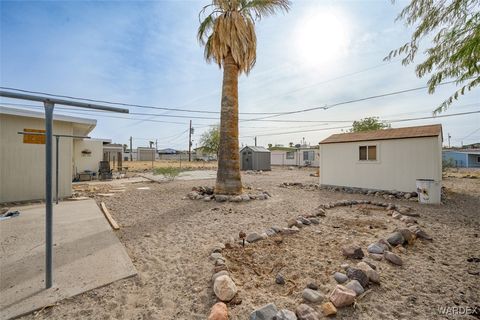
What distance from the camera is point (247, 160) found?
23250mm

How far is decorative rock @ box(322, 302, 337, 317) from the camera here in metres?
1.89

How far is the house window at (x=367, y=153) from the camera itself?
361 inches

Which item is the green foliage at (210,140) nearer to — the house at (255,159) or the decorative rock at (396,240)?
the house at (255,159)

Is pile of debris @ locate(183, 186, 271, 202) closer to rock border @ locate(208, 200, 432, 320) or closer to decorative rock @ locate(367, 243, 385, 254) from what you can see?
rock border @ locate(208, 200, 432, 320)

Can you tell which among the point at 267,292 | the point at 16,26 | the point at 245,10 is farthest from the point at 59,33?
the point at 267,292

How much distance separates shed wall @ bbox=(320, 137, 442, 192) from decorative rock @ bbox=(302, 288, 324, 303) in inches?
333

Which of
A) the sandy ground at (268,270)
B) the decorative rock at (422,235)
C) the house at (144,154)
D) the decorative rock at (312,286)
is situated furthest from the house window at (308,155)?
the house at (144,154)

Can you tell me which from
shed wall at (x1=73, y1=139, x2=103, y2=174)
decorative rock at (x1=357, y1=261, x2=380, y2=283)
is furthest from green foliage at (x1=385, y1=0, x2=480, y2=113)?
shed wall at (x1=73, y1=139, x2=103, y2=174)

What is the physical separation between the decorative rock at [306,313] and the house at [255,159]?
68.6ft

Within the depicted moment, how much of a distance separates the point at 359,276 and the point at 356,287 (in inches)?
7.0

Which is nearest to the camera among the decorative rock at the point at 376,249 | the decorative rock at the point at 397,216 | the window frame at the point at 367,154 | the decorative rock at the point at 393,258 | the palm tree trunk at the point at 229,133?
the decorative rock at the point at 393,258

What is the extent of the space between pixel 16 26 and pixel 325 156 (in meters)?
12.5

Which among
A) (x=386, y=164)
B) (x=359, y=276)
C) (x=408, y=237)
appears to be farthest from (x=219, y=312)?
(x=386, y=164)

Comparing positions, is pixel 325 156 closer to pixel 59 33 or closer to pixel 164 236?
pixel 164 236
